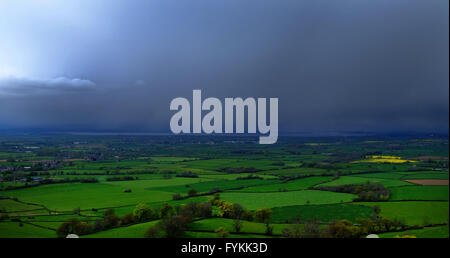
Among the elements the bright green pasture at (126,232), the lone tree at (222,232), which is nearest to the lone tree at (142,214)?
the bright green pasture at (126,232)

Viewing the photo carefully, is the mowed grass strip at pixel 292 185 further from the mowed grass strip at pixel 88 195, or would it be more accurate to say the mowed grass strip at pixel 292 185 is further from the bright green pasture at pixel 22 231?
the bright green pasture at pixel 22 231

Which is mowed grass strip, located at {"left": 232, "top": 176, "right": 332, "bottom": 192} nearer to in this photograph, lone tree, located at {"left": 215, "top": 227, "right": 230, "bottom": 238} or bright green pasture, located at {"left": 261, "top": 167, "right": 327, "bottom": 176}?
bright green pasture, located at {"left": 261, "top": 167, "right": 327, "bottom": 176}

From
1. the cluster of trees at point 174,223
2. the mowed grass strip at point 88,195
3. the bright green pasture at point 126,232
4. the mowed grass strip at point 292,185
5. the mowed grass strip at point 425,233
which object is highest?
the cluster of trees at point 174,223

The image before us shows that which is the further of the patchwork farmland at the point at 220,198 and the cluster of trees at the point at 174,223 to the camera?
the patchwork farmland at the point at 220,198

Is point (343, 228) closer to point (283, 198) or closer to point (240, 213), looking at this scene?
point (240, 213)

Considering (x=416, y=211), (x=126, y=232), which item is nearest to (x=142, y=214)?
(x=126, y=232)

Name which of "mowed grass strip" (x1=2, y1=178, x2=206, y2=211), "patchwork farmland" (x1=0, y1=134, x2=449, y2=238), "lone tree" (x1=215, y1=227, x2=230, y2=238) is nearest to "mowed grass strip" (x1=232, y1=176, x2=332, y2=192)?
"patchwork farmland" (x1=0, y1=134, x2=449, y2=238)
